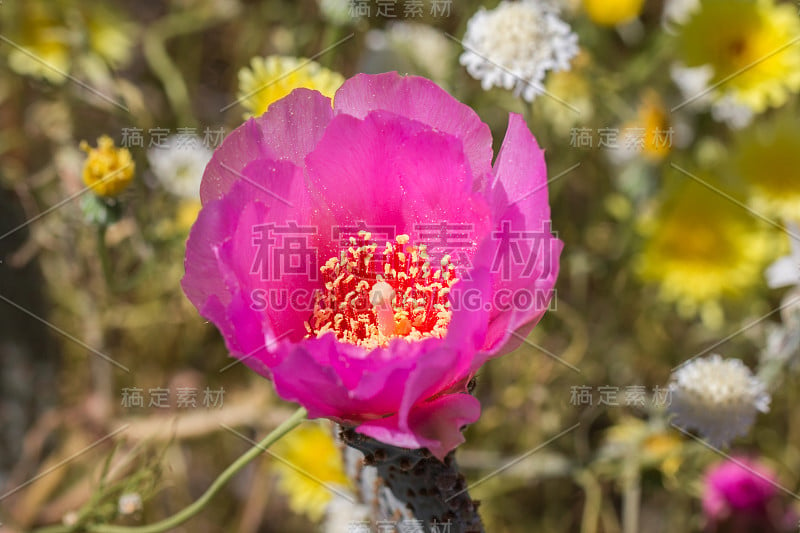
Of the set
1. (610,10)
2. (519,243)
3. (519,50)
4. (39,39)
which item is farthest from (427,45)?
(519,243)

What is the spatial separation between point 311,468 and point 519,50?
0.58 meters

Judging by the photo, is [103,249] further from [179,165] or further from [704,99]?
[704,99]

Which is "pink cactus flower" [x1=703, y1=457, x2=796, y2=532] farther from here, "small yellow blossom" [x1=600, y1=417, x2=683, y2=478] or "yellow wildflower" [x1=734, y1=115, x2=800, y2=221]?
"yellow wildflower" [x1=734, y1=115, x2=800, y2=221]

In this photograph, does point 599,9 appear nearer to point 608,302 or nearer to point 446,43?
point 446,43

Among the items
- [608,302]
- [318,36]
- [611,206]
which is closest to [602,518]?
[608,302]

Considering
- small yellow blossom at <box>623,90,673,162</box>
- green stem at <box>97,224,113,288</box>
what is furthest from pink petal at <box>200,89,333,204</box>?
small yellow blossom at <box>623,90,673,162</box>

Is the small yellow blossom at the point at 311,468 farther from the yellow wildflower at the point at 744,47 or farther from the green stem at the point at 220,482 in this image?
the yellow wildflower at the point at 744,47

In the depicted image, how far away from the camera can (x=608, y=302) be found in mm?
1271

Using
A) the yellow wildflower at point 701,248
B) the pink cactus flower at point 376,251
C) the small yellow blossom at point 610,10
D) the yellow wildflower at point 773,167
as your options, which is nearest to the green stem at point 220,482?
the pink cactus flower at point 376,251

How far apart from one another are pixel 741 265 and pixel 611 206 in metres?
0.21

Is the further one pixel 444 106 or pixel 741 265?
pixel 741 265

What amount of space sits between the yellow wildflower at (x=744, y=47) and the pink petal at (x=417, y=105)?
62cm

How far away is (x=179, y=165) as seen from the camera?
3.89 ft

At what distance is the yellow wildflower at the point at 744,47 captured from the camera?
108 cm
